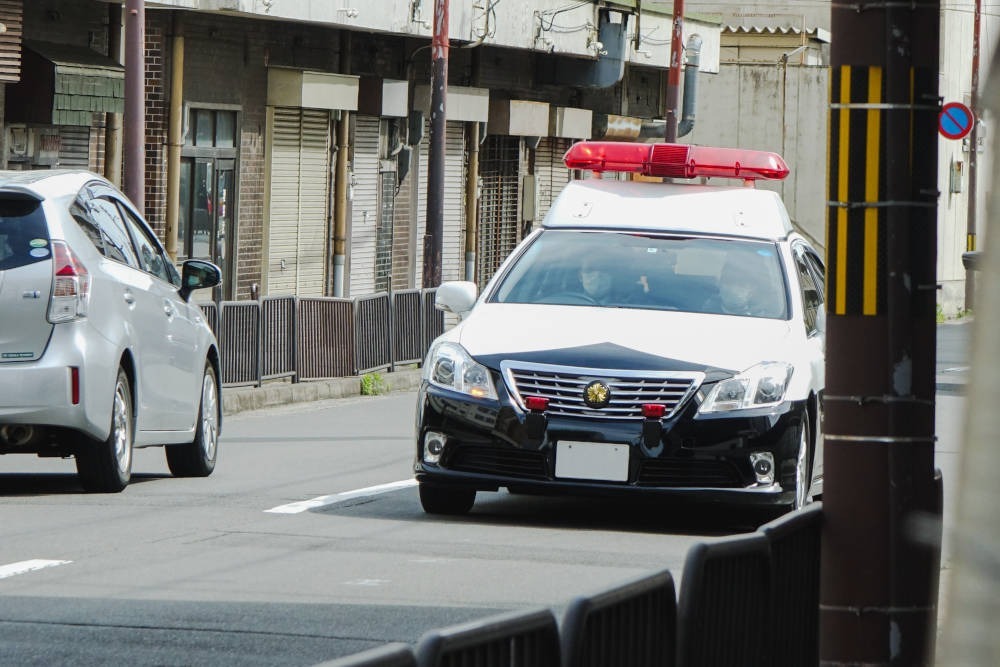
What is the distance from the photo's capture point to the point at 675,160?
13.3m

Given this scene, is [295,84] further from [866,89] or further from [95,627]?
[866,89]

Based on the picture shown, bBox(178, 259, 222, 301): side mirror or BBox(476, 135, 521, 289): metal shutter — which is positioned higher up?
BBox(476, 135, 521, 289): metal shutter

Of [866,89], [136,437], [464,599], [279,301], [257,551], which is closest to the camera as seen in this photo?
[866,89]

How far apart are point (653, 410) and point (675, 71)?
1154 inches

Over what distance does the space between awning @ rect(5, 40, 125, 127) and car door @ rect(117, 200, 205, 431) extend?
1024 cm

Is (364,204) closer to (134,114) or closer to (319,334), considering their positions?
(319,334)

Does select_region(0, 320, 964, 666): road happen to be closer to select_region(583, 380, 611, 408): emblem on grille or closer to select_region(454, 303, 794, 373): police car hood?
select_region(583, 380, 611, 408): emblem on grille

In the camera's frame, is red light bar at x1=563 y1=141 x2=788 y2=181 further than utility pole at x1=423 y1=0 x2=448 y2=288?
No

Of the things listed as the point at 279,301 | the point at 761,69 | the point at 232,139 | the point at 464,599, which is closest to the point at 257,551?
the point at 464,599

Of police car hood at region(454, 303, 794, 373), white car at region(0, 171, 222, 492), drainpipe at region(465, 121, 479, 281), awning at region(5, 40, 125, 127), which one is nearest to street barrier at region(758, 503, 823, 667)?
police car hood at region(454, 303, 794, 373)

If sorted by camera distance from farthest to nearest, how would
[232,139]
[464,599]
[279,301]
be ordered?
[232,139]
[279,301]
[464,599]

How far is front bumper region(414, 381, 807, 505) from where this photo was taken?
1017cm

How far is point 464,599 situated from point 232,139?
801 inches

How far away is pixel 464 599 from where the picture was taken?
26.8 feet
